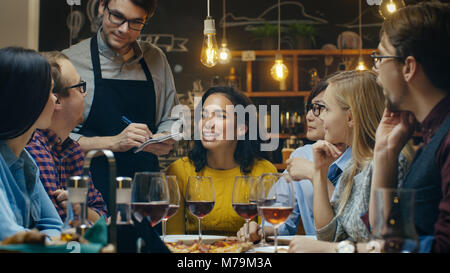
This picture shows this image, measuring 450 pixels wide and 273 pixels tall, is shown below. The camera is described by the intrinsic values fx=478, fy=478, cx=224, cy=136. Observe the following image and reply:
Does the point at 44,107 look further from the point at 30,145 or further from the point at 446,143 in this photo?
the point at 446,143

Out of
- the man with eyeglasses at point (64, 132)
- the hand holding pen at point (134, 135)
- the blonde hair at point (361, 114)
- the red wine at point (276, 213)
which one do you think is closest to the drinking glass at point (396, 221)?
the red wine at point (276, 213)

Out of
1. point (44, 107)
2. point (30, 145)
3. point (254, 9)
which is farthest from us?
point (254, 9)

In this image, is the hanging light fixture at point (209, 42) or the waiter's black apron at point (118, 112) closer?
the hanging light fixture at point (209, 42)

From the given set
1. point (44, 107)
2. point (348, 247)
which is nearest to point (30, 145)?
point (44, 107)

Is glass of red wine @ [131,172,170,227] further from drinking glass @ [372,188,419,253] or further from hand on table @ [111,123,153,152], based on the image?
hand on table @ [111,123,153,152]

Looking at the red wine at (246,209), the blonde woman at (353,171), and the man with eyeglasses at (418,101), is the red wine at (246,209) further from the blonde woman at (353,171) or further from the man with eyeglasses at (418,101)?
the man with eyeglasses at (418,101)

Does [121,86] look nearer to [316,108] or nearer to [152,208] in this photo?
[316,108]

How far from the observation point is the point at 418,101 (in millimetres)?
1307

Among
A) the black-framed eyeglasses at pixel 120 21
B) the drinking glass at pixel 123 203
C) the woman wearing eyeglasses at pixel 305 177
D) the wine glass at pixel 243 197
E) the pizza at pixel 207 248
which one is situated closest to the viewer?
the drinking glass at pixel 123 203

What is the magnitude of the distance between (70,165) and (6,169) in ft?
2.89

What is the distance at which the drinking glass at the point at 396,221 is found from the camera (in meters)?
0.87

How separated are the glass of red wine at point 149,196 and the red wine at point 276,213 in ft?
0.92

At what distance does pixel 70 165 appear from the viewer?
7.37 ft

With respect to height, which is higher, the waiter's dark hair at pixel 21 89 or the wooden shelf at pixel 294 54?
the wooden shelf at pixel 294 54
